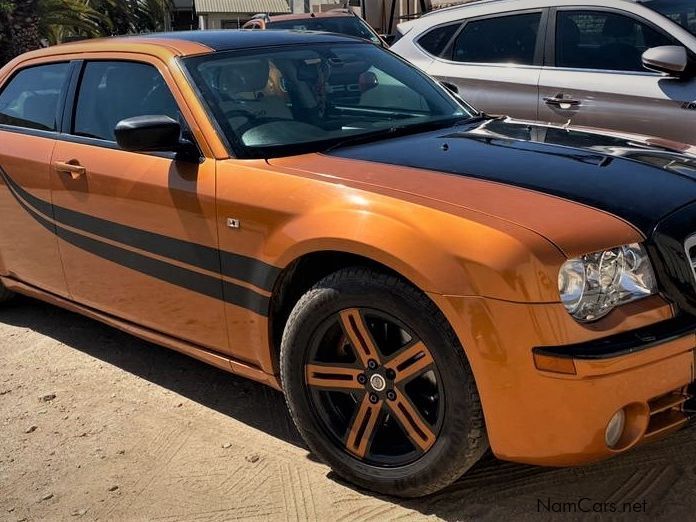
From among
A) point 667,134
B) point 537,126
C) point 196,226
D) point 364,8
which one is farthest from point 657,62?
point 364,8

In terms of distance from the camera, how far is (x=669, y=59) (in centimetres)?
512

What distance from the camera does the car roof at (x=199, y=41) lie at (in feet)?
12.6

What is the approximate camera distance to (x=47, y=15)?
17.3 m

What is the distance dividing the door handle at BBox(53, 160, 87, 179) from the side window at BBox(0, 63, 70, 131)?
34 centimetres

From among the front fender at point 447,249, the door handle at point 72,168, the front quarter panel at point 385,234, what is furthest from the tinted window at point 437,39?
the front fender at point 447,249

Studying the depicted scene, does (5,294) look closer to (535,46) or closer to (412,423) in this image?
(412,423)

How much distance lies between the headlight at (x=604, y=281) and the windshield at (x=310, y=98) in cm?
134

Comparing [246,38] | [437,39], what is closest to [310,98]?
[246,38]

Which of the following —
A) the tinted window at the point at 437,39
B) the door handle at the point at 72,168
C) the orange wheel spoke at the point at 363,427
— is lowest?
the orange wheel spoke at the point at 363,427

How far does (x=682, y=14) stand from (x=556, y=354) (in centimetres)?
400

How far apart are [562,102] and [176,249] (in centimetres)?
343

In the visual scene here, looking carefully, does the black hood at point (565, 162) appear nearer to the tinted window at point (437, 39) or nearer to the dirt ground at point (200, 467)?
the dirt ground at point (200, 467)

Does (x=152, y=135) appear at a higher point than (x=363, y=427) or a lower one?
higher

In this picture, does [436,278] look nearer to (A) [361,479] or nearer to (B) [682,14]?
(A) [361,479]
